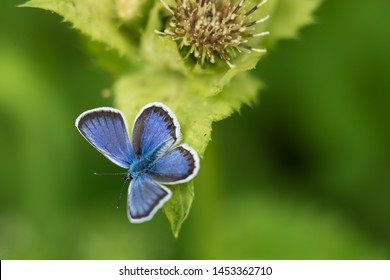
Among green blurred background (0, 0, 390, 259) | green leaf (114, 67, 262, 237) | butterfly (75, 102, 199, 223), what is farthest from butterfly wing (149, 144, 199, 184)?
green blurred background (0, 0, 390, 259)

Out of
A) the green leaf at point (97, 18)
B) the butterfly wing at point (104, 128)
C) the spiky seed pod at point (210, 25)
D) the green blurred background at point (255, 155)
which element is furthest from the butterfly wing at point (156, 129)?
the green blurred background at point (255, 155)

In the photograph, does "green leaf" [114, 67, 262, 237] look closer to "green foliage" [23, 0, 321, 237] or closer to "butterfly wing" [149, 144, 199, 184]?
"green foliage" [23, 0, 321, 237]

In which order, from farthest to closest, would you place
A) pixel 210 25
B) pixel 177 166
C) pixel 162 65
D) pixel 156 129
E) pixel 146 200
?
pixel 162 65 → pixel 210 25 → pixel 156 129 → pixel 177 166 → pixel 146 200

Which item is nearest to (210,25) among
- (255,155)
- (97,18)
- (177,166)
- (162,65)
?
(162,65)

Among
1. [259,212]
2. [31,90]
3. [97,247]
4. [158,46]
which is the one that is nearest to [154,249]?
[97,247]

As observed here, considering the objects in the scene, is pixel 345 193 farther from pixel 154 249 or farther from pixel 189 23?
pixel 189 23

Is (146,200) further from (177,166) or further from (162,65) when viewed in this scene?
(162,65)
